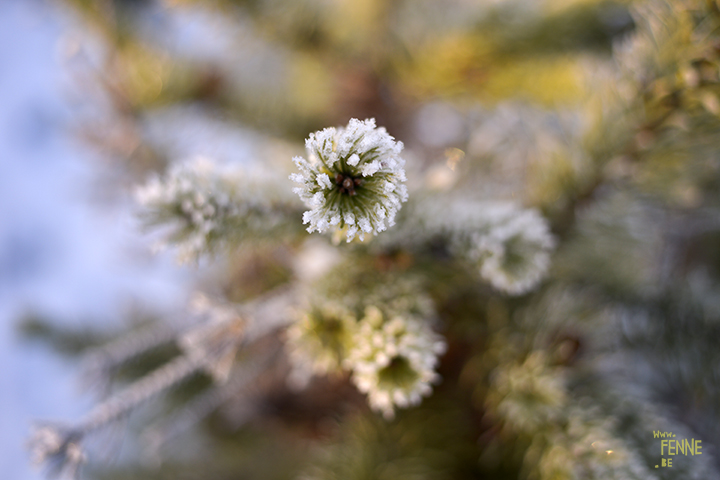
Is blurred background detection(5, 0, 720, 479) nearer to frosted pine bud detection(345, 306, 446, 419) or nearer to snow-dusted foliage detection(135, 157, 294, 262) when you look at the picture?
snow-dusted foliage detection(135, 157, 294, 262)

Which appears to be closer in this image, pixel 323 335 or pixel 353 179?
pixel 353 179

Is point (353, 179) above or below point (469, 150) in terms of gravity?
below

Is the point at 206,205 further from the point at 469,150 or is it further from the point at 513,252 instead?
the point at 469,150

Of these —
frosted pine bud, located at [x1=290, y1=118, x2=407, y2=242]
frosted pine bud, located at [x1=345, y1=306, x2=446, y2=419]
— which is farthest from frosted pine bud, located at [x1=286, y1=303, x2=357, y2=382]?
frosted pine bud, located at [x1=290, y1=118, x2=407, y2=242]

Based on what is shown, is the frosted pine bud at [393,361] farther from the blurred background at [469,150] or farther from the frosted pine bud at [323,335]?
the blurred background at [469,150]

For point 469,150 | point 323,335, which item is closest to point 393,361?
point 323,335

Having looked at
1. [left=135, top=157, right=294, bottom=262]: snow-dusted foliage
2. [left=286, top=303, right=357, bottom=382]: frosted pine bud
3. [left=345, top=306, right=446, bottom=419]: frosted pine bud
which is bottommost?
[left=345, top=306, right=446, bottom=419]: frosted pine bud
